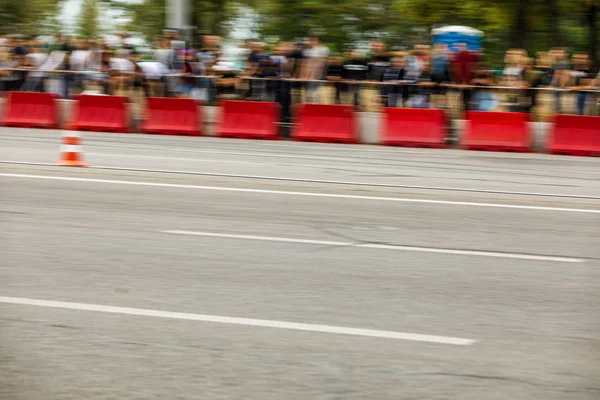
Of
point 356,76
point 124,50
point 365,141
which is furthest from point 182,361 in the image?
point 124,50

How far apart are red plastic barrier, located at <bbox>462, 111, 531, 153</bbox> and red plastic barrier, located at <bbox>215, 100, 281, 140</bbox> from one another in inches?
145

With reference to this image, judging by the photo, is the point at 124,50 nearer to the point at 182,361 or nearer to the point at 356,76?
the point at 356,76

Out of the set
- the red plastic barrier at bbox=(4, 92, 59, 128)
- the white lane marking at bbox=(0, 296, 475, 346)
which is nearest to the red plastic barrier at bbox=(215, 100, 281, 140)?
the red plastic barrier at bbox=(4, 92, 59, 128)

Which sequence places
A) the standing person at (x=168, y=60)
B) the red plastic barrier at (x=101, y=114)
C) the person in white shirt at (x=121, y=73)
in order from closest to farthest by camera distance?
the red plastic barrier at (x=101, y=114) → the standing person at (x=168, y=60) → the person in white shirt at (x=121, y=73)

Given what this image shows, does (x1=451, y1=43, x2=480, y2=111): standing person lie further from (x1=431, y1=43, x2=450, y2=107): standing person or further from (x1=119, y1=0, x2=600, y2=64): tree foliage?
(x1=119, y1=0, x2=600, y2=64): tree foliage

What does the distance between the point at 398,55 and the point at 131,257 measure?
1365 cm

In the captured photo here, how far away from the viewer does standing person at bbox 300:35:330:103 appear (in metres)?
21.0

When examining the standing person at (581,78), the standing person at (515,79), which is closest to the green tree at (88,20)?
the standing person at (515,79)

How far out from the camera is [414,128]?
19.7 metres

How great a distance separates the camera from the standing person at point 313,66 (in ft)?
68.9

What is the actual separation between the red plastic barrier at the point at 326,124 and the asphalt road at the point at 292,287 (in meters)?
5.75

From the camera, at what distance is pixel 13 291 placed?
23.1ft

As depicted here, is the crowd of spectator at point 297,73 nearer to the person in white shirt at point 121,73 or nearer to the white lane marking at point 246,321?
the person in white shirt at point 121,73

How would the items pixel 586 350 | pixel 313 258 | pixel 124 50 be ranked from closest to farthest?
pixel 586 350, pixel 313 258, pixel 124 50
